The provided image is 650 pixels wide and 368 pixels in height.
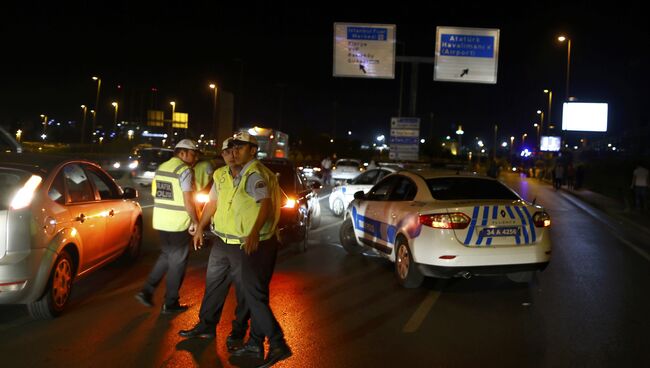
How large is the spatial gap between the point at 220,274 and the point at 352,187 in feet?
35.4

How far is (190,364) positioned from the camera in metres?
4.88

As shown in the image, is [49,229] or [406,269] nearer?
[49,229]

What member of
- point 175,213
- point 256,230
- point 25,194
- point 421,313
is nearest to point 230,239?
point 256,230

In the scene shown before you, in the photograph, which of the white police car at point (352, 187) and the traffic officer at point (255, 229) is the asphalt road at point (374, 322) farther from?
the white police car at point (352, 187)

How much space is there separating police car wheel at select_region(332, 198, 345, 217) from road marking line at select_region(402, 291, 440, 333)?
9022 millimetres

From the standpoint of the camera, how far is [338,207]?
16.8 meters

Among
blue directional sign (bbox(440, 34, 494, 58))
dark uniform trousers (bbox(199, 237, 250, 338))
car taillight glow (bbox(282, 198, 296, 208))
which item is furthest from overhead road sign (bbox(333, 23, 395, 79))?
dark uniform trousers (bbox(199, 237, 250, 338))

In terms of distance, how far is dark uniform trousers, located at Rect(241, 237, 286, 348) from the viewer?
4781mm

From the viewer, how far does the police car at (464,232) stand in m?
7.19

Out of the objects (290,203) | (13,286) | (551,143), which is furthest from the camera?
(551,143)

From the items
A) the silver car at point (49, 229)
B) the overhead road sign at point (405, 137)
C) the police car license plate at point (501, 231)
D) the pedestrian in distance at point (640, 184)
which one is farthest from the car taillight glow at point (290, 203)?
the overhead road sign at point (405, 137)

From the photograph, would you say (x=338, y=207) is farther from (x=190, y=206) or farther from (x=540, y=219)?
(x=190, y=206)

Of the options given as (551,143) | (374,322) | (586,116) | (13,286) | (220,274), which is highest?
(586,116)

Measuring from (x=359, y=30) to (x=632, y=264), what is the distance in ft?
52.0
